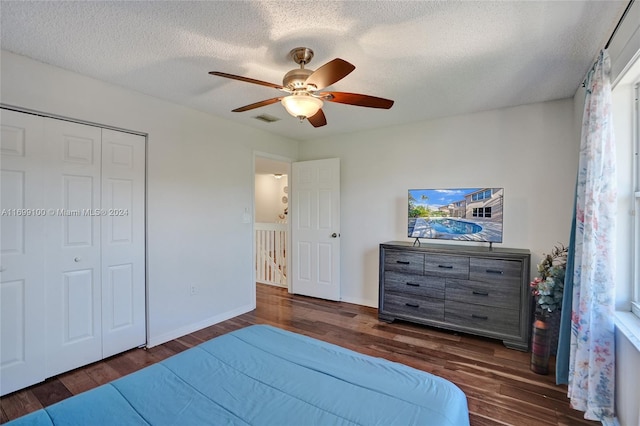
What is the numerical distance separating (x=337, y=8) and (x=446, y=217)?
2617 mm

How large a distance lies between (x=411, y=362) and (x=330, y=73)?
2414mm

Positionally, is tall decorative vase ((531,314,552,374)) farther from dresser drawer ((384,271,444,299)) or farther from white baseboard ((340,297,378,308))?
white baseboard ((340,297,378,308))

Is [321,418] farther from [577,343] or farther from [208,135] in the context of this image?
[208,135]

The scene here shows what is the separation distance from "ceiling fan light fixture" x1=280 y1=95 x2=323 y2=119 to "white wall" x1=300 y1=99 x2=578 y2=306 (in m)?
2.22

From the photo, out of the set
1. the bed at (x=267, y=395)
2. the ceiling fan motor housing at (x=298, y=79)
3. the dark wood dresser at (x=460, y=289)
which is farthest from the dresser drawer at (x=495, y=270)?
the ceiling fan motor housing at (x=298, y=79)

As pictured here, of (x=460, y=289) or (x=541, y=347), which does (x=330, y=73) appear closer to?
(x=460, y=289)

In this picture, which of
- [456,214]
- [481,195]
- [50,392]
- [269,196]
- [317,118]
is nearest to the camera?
[50,392]

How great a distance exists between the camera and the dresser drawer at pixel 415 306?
11.0 feet

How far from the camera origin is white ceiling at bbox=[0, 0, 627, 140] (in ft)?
5.65

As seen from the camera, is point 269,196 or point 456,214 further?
point 269,196

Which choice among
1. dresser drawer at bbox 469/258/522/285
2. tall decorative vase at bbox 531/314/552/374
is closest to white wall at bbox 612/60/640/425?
tall decorative vase at bbox 531/314/552/374

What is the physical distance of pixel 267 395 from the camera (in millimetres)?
1347

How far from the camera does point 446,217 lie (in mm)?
3586

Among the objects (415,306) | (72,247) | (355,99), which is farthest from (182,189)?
(415,306)
